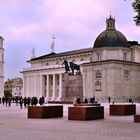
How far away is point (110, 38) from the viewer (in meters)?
98.9

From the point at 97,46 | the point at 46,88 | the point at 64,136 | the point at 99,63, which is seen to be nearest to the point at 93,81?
the point at 99,63

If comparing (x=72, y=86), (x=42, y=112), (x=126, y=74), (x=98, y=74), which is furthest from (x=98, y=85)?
(x=42, y=112)

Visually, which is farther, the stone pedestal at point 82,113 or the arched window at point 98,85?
the arched window at point 98,85

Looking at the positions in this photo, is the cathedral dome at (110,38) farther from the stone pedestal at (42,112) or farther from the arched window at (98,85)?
the stone pedestal at (42,112)

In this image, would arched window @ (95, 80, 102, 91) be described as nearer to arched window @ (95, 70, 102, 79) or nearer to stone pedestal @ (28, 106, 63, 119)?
arched window @ (95, 70, 102, 79)

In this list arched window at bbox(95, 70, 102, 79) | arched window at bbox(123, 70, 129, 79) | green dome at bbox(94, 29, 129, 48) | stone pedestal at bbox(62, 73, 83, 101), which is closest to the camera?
stone pedestal at bbox(62, 73, 83, 101)

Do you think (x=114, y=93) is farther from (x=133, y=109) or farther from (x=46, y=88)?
(x=133, y=109)

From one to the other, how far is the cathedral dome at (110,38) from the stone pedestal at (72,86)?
1696 inches

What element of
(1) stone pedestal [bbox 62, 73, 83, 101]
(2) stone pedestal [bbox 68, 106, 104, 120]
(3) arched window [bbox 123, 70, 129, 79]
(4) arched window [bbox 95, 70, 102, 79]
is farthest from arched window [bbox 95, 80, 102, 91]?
(2) stone pedestal [bbox 68, 106, 104, 120]

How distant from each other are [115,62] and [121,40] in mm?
10667

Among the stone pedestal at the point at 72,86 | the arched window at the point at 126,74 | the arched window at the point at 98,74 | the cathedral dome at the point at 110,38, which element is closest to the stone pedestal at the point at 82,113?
the stone pedestal at the point at 72,86

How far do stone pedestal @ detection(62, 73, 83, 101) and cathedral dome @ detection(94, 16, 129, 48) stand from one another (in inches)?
1696

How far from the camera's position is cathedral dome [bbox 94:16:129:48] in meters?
98.2

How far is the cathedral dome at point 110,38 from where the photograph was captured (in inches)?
3868
